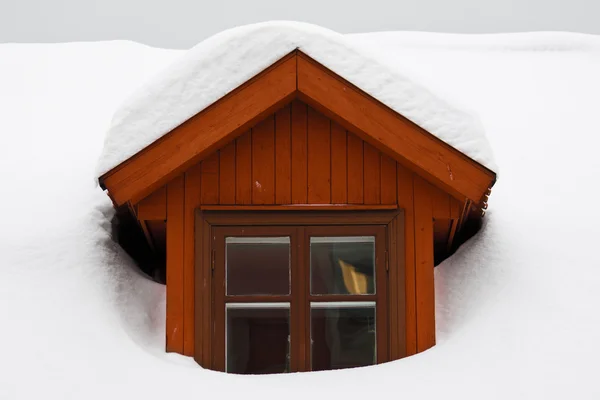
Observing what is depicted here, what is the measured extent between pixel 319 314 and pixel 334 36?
4.90 feet

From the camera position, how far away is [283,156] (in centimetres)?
486

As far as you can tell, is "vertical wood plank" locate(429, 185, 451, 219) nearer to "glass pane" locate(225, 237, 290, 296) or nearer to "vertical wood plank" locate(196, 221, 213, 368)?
"glass pane" locate(225, 237, 290, 296)

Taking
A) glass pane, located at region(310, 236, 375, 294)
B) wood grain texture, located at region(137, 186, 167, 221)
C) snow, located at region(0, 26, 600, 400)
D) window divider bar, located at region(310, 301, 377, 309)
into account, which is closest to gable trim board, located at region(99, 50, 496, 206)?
wood grain texture, located at region(137, 186, 167, 221)

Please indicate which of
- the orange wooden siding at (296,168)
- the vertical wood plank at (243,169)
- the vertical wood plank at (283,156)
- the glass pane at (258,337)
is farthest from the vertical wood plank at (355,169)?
the glass pane at (258,337)

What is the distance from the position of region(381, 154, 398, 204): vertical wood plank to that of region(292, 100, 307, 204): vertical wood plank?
0.43 meters

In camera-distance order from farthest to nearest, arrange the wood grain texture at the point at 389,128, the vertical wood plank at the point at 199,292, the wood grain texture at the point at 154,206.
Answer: the wood grain texture at the point at 154,206, the vertical wood plank at the point at 199,292, the wood grain texture at the point at 389,128

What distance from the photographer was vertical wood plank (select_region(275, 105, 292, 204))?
4828 millimetres

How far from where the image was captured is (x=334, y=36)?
15.3 ft

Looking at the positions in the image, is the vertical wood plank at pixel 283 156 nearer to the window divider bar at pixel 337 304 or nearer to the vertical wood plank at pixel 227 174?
the vertical wood plank at pixel 227 174

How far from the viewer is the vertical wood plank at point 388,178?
15.9ft

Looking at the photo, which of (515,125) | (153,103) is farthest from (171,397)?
(515,125)

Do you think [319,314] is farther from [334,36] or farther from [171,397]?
[334,36]

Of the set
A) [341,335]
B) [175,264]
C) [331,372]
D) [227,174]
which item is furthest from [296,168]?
[331,372]

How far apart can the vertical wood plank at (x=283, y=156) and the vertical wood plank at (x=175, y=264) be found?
0.53m
